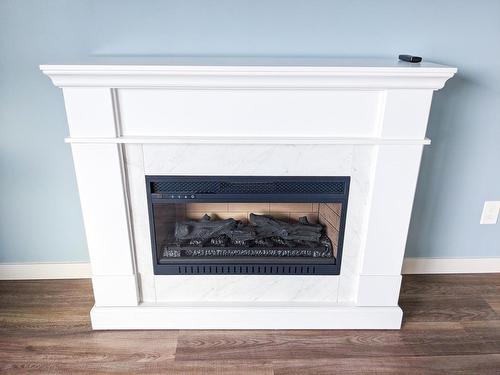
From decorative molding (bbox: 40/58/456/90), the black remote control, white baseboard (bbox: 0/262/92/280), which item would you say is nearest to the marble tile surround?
decorative molding (bbox: 40/58/456/90)

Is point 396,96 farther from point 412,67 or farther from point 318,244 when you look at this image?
point 318,244

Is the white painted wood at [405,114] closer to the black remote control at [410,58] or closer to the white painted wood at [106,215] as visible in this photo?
the black remote control at [410,58]

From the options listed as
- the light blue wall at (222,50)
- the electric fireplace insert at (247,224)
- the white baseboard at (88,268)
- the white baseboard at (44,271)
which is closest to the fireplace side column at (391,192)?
the electric fireplace insert at (247,224)

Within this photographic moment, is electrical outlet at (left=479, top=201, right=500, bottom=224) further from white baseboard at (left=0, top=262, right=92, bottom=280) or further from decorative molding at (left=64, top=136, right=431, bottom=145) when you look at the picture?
white baseboard at (left=0, top=262, right=92, bottom=280)

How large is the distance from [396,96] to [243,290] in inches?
40.0

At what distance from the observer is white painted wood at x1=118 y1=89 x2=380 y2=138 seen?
1.40 metres

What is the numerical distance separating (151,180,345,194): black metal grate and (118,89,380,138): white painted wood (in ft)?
0.66

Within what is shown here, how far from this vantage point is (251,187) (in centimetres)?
154

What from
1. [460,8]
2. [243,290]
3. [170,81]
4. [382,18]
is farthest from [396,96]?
[243,290]

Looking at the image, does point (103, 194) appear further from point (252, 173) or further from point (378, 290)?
point (378, 290)

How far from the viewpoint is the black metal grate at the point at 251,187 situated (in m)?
1.53

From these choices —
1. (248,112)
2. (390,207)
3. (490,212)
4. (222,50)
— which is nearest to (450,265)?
(490,212)

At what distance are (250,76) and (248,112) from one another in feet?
0.48

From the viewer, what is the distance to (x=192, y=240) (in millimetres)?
1729
